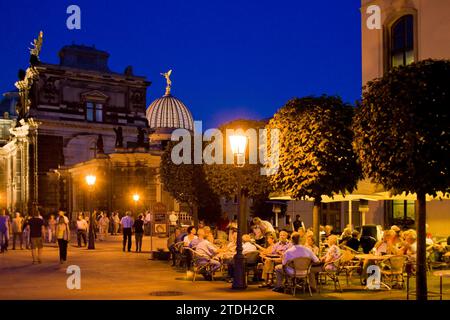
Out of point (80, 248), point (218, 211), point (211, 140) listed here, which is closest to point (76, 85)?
point (218, 211)

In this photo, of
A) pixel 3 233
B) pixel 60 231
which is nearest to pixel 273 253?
pixel 60 231

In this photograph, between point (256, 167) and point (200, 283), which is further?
point (256, 167)

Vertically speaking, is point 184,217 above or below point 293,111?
below

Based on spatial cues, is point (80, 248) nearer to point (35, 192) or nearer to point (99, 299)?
point (99, 299)

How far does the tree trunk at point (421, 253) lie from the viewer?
41.4 ft

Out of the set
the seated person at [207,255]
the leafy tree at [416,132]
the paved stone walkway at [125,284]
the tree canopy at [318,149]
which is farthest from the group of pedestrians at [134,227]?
the leafy tree at [416,132]

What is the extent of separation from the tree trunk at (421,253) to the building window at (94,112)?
65.0m

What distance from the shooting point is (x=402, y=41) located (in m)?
27.7

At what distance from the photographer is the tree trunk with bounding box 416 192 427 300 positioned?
1262 cm

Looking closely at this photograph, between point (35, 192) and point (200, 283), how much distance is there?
2271 inches

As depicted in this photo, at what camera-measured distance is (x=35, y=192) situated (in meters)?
71.4

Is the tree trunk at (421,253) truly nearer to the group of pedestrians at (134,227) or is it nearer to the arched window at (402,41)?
the arched window at (402,41)

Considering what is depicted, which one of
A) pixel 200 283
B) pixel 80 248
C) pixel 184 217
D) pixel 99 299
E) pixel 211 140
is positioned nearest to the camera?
pixel 99 299

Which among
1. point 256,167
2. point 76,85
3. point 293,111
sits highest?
point 76,85
